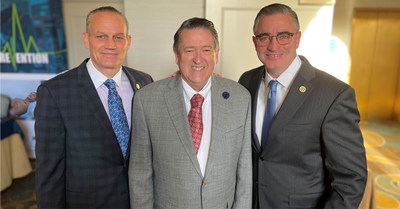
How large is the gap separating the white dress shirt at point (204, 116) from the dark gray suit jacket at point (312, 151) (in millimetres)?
324

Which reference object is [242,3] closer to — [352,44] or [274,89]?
[274,89]

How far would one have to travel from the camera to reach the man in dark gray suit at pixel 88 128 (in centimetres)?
138

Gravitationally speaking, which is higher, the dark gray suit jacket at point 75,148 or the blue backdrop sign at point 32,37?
the blue backdrop sign at point 32,37

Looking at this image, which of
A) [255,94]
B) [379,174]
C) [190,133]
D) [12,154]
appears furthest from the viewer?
[379,174]

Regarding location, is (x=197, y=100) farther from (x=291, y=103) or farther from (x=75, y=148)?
(x=75, y=148)

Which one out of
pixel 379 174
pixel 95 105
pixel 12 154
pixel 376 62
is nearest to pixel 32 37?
pixel 12 154

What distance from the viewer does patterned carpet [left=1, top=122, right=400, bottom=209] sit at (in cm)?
309

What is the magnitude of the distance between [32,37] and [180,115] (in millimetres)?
3118

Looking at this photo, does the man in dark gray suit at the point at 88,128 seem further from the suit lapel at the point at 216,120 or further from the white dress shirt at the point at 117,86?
the suit lapel at the point at 216,120

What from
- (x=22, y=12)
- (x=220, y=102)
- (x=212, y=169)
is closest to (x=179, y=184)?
(x=212, y=169)

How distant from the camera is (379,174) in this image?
3947 millimetres

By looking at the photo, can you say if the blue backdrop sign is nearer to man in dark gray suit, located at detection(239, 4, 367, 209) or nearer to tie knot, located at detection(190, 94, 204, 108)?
tie knot, located at detection(190, 94, 204, 108)

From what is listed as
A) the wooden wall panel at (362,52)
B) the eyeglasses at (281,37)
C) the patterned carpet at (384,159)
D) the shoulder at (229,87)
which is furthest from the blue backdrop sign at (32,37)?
the wooden wall panel at (362,52)

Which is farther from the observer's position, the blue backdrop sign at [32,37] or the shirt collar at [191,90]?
the blue backdrop sign at [32,37]
